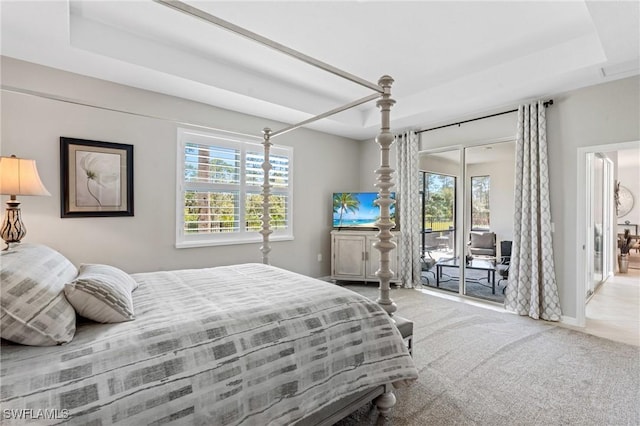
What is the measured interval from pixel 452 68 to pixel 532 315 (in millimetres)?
2976

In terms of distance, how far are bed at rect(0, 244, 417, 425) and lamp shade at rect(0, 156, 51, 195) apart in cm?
116

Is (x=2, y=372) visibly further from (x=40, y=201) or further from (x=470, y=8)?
(x=470, y=8)

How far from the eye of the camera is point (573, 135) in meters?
3.36

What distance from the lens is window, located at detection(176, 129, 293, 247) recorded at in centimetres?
378

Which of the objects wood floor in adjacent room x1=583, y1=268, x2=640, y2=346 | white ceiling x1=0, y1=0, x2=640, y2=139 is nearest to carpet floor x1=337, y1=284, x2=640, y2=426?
wood floor in adjacent room x1=583, y1=268, x2=640, y2=346

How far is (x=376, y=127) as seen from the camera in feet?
15.9

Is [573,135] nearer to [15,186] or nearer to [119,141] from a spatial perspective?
[119,141]

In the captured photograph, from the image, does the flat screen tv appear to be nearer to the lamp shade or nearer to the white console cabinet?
the white console cabinet

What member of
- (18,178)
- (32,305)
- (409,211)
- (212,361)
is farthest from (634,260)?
(18,178)

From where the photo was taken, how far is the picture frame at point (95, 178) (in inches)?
115

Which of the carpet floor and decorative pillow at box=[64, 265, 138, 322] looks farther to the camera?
the carpet floor

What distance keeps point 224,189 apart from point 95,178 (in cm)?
142

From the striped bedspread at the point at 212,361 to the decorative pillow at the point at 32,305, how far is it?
49mm

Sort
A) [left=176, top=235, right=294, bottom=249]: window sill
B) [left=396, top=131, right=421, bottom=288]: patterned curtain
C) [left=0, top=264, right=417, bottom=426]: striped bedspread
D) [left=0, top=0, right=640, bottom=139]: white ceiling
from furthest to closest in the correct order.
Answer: [left=396, top=131, right=421, bottom=288]: patterned curtain, [left=176, top=235, right=294, bottom=249]: window sill, [left=0, top=0, right=640, bottom=139]: white ceiling, [left=0, top=264, right=417, bottom=426]: striped bedspread
